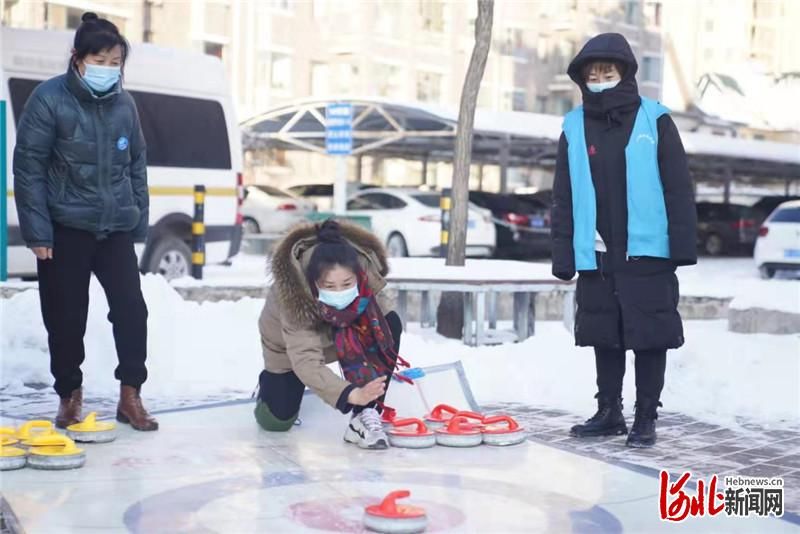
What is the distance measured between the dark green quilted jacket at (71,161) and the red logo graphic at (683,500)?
2648 millimetres

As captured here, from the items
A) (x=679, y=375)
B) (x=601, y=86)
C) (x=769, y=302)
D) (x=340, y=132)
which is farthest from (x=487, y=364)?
(x=340, y=132)

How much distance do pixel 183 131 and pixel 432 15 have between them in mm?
35349

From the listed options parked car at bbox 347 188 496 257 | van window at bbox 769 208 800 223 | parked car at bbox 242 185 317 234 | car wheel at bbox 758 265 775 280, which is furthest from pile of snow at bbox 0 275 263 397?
parked car at bbox 242 185 317 234

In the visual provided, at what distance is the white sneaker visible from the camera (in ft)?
18.8

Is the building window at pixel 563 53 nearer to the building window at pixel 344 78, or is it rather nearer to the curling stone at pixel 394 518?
the building window at pixel 344 78

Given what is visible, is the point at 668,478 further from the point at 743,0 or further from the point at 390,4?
the point at 743,0

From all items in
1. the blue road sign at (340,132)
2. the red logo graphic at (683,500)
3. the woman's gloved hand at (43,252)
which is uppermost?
the blue road sign at (340,132)

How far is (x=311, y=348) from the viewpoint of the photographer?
224 inches

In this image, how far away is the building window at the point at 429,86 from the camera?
47.9m

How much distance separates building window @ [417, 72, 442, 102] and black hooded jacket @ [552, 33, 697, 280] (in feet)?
138

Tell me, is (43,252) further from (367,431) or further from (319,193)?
(319,193)

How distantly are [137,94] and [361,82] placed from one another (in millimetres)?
31636

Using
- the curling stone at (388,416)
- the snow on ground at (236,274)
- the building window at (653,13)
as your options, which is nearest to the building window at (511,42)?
the building window at (653,13)

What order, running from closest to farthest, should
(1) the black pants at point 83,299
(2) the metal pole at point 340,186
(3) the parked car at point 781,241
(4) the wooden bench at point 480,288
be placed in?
(1) the black pants at point 83,299, (4) the wooden bench at point 480,288, (2) the metal pole at point 340,186, (3) the parked car at point 781,241
